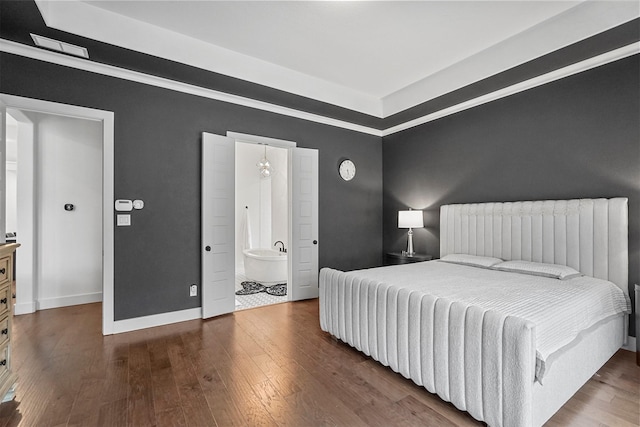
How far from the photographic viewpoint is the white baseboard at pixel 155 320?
3048 millimetres

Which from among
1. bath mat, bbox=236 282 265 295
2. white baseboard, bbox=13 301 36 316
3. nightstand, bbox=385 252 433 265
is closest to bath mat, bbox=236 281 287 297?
bath mat, bbox=236 282 265 295

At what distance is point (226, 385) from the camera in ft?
6.91

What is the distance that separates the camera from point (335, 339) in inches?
115

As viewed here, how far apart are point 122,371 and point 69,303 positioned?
7.98 ft

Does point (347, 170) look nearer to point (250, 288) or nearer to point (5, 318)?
point (250, 288)

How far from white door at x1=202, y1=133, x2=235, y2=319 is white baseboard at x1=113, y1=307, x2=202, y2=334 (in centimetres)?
15

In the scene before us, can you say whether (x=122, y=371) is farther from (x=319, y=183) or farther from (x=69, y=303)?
(x=319, y=183)

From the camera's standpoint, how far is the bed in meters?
1.58

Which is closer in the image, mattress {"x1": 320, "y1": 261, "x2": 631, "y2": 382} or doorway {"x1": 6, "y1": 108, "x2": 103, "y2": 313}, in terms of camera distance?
mattress {"x1": 320, "y1": 261, "x2": 631, "y2": 382}

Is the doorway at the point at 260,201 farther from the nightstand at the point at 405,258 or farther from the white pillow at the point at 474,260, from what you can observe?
the white pillow at the point at 474,260

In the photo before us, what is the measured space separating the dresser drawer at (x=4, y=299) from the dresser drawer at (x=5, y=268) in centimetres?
6

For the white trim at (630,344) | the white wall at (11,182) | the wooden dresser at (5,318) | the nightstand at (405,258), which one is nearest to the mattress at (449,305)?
the white trim at (630,344)

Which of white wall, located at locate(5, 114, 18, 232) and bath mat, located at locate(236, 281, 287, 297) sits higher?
white wall, located at locate(5, 114, 18, 232)

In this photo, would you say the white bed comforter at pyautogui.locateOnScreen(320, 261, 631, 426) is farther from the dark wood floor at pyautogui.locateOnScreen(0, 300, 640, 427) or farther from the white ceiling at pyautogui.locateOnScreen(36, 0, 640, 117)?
the white ceiling at pyautogui.locateOnScreen(36, 0, 640, 117)
